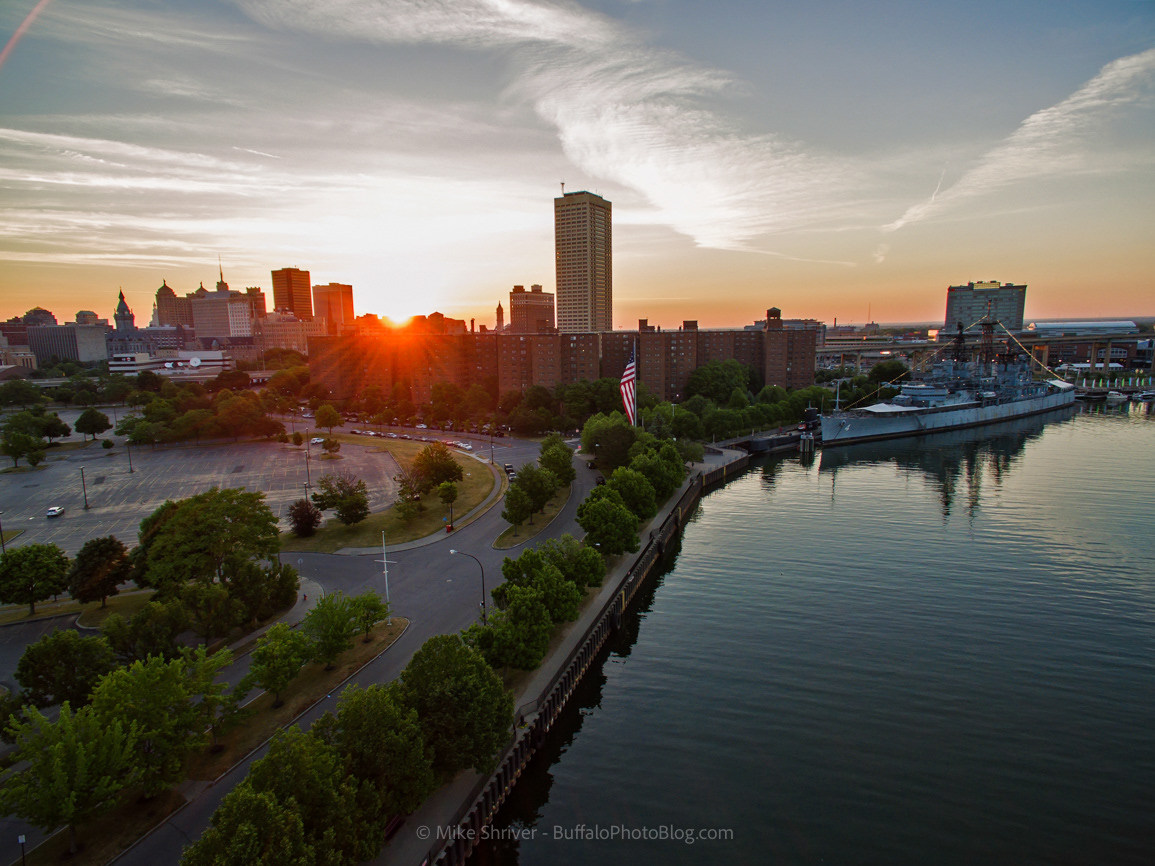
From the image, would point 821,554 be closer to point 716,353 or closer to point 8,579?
point 8,579

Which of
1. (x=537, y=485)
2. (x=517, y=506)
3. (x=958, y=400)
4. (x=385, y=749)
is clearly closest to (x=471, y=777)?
(x=385, y=749)

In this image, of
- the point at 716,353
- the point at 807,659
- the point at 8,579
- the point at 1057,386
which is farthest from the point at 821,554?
the point at 1057,386

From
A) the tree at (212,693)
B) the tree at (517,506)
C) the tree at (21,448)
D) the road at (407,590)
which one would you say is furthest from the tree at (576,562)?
the tree at (21,448)

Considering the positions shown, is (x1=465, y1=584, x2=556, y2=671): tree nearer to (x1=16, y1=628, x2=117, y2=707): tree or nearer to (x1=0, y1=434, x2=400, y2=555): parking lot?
(x1=16, y1=628, x2=117, y2=707): tree

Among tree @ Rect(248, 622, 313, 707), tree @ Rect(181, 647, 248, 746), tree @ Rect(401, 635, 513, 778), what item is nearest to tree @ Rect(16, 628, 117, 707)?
tree @ Rect(181, 647, 248, 746)

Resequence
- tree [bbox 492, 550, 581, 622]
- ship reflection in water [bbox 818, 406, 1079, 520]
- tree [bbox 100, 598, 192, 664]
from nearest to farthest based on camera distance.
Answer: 1. tree [bbox 100, 598, 192, 664]
2. tree [bbox 492, 550, 581, 622]
3. ship reflection in water [bbox 818, 406, 1079, 520]
